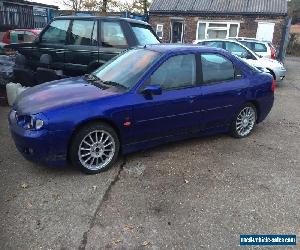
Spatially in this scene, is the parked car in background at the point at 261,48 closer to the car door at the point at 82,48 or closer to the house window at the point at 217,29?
the car door at the point at 82,48

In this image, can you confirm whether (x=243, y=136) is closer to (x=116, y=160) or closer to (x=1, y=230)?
(x=116, y=160)

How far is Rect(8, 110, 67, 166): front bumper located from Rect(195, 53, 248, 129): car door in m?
2.20

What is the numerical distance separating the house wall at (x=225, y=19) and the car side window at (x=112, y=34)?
61.2 ft

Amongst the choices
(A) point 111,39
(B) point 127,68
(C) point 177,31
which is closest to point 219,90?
(B) point 127,68

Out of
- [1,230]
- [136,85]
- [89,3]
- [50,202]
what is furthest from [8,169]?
[89,3]

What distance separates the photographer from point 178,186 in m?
A: 4.36

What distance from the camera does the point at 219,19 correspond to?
82.0 feet

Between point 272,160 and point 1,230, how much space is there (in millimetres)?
3941

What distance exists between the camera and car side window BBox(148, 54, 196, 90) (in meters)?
4.92

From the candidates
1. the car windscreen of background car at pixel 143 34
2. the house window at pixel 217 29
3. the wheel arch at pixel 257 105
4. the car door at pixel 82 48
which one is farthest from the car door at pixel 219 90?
the house window at pixel 217 29

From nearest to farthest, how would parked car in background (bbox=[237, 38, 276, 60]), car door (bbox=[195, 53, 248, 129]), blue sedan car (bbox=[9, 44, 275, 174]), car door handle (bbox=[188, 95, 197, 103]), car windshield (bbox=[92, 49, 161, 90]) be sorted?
blue sedan car (bbox=[9, 44, 275, 174]) → car windshield (bbox=[92, 49, 161, 90]) → car door handle (bbox=[188, 95, 197, 103]) → car door (bbox=[195, 53, 248, 129]) → parked car in background (bbox=[237, 38, 276, 60])

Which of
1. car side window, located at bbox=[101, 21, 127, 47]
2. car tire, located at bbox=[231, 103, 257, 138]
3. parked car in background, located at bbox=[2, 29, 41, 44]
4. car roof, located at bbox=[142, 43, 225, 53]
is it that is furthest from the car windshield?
parked car in background, located at bbox=[2, 29, 41, 44]

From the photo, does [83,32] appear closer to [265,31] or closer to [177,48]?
[177,48]

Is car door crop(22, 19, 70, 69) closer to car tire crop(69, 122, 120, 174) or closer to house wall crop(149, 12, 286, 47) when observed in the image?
car tire crop(69, 122, 120, 174)
